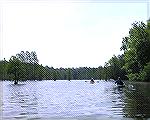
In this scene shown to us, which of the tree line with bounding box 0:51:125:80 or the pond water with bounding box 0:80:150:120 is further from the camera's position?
the tree line with bounding box 0:51:125:80

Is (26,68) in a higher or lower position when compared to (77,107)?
higher

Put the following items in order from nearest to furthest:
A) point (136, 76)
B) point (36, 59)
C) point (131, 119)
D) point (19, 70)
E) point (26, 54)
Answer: point (131, 119)
point (136, 76)
point (19, 70)
point (26, 54)
point (36, 59)

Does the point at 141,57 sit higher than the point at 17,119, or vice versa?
the point at 141,57

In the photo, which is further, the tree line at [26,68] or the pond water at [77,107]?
the tree line at [26,68]

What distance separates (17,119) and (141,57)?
91.7 metres

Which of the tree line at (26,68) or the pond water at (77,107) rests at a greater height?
the tree line at (26,68)

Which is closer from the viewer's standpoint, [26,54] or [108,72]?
[26,54]

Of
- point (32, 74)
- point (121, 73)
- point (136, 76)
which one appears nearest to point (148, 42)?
point (136, 76)

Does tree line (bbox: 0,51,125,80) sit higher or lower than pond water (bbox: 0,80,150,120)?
higher

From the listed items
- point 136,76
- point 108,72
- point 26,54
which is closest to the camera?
point 136,76

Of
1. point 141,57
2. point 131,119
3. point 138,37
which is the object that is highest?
point 138,37

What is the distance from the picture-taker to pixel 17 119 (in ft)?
72.8

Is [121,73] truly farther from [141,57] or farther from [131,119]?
[131,119]

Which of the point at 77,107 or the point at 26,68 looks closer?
the point at 77,107
